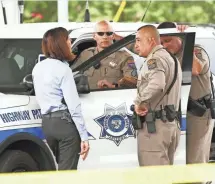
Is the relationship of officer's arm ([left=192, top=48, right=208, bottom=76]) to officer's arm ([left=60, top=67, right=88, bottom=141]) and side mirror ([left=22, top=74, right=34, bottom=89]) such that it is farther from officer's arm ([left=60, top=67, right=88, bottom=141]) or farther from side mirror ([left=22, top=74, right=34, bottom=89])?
side mirror ([left=22, top=74, right=34, bottom=89])

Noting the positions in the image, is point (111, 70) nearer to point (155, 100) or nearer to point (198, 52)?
point (155, 100)

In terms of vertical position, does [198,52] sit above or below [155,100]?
above

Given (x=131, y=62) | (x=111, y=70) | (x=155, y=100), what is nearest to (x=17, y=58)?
(x=111, y=70)

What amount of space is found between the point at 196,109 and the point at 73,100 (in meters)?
1.35

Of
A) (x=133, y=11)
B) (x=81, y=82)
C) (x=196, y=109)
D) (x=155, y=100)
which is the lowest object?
(x=133, y=11)

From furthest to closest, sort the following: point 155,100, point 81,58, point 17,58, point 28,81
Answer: point 17,58, point 81,58, point 28,81, point 155,100

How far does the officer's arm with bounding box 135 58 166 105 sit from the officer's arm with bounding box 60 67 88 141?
483 mm

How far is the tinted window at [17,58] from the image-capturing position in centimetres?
671

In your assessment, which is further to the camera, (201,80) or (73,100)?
(201,80)

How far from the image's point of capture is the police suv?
6.10 metres

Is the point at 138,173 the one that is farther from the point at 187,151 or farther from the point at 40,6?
the point at 40,6

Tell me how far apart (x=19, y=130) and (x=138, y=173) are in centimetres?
102

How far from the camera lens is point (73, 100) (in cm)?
600

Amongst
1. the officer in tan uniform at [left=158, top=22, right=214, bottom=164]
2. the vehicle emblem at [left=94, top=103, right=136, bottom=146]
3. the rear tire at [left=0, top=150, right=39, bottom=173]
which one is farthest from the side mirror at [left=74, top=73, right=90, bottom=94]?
the officer in tan uniform at [left=158, top=22, right=214, bottom=164]
